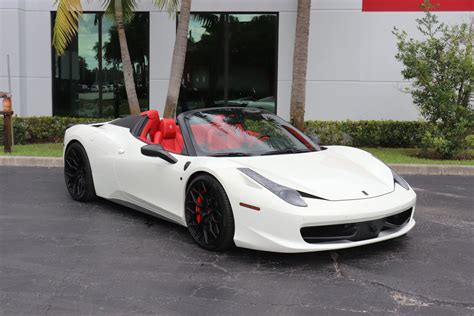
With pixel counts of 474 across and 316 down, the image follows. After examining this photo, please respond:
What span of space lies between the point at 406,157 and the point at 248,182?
711cm

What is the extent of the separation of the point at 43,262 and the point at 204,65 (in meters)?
10.4

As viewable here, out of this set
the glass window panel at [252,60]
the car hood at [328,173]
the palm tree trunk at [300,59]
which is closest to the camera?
→ the car hood at [328,173]

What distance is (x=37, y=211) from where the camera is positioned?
6180 millimetres

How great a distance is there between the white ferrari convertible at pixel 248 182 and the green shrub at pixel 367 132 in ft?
21.9

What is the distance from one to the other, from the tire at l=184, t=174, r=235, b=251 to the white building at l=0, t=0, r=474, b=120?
941 cm

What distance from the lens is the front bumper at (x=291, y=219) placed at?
13.4ft

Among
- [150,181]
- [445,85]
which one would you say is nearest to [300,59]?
[445,85]

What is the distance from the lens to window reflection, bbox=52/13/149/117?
46.8 ft

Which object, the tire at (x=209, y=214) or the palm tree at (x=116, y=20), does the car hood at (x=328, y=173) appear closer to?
the tire at (x=209, y=214)

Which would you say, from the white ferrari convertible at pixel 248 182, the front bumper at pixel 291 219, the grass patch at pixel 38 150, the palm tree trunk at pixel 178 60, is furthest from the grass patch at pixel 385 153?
the front bumper at pixel 291 219

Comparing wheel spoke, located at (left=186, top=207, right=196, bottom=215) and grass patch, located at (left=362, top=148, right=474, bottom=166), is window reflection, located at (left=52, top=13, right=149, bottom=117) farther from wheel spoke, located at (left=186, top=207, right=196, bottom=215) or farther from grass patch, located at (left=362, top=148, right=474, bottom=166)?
wheel spoke, located at (left=186, top=207, right=196, bottom=215)

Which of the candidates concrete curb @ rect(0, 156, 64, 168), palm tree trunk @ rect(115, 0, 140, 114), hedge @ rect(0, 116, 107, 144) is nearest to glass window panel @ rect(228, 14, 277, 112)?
palm tree trunk @ rect(115, 0, 140, 114)

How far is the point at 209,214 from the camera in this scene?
181 inches

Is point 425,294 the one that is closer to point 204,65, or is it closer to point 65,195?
point 65,195
